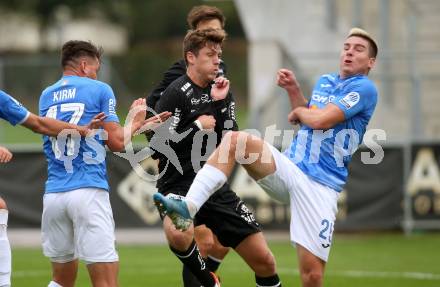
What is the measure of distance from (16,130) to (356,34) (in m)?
25.5

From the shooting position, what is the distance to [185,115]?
350 inches

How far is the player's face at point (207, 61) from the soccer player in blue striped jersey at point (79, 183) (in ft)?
3.35

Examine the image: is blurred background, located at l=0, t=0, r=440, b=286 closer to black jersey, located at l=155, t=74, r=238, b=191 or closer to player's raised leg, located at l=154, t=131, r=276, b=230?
black jersey, located at l=155, t=74, r=238, b=191

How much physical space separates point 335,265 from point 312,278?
4994 mm

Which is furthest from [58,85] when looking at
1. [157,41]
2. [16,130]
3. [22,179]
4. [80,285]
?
[157,41]

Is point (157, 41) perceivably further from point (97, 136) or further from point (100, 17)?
point (97, 136)

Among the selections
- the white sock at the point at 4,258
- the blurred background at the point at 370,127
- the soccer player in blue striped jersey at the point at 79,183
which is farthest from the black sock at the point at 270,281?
the blurred background at the point at 370,127

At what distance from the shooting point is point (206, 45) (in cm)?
880

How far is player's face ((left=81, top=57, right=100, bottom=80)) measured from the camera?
8.20 m

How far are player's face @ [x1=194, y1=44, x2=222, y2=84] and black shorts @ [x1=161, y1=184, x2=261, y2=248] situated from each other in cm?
103

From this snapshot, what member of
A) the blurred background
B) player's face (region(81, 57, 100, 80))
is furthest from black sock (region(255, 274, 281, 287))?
the blurred background

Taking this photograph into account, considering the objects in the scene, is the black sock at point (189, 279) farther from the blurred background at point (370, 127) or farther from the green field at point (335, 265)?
the blurred background at point (370, 127)

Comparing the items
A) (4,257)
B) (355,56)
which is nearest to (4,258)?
(4,257)

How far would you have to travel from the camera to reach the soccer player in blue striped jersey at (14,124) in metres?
7.84
